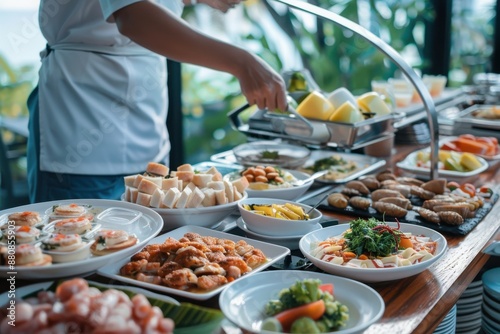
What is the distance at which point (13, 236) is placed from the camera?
126cm

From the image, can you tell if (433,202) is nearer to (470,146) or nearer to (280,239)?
(280,239)

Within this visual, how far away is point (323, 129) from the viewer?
225cm

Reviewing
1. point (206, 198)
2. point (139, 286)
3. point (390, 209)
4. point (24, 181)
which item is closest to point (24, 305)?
point (139, 286)

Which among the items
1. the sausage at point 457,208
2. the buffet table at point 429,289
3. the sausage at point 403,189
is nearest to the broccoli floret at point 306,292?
the buffet table at point 429,289

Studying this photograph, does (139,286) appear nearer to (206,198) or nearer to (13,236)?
(13,236)

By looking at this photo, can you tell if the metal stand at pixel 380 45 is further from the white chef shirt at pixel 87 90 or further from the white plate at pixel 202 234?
the white plate at pixel 202 234

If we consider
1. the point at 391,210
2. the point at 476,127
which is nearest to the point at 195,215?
the point at 391,210

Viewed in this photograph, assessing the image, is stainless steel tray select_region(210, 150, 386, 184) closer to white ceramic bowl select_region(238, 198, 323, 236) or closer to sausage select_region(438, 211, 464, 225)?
sausage select_region(438, 211, 464, 225)

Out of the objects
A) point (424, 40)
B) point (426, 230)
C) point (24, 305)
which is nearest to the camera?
point (24, 305)

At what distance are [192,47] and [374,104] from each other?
88cm

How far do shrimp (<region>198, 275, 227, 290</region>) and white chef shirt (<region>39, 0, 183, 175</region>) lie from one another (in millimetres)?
1054

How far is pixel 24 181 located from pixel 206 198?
2650 millimetres

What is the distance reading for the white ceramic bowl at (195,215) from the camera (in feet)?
5.30

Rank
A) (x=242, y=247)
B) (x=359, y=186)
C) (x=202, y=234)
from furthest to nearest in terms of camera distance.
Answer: (x=359, y=186) → (x=202, y=234) → (x=242, y=247)
